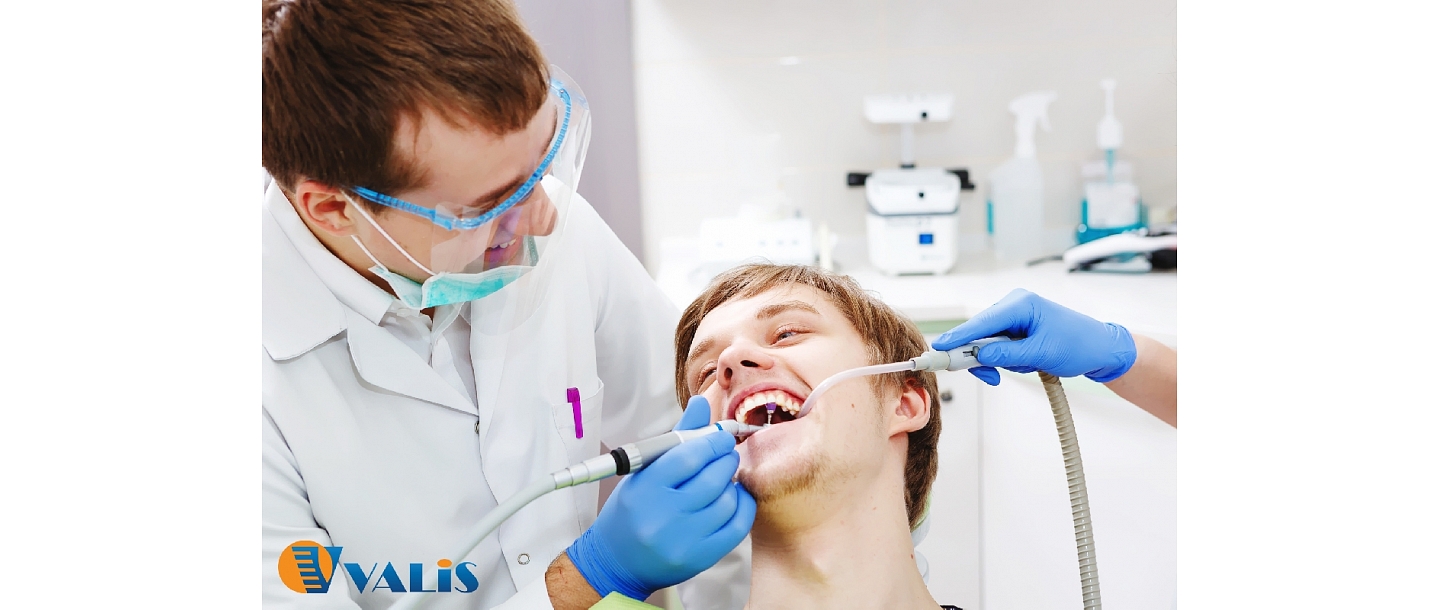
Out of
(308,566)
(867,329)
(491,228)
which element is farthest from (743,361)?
(308,566)

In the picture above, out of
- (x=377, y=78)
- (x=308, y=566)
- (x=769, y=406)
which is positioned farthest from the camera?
(x=769, y=406)

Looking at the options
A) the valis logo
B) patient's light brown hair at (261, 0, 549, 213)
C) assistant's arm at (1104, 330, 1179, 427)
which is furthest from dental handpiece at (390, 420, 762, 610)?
assistant's arm at (1104, 330, 1179, 427)

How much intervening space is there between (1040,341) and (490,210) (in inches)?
28.1

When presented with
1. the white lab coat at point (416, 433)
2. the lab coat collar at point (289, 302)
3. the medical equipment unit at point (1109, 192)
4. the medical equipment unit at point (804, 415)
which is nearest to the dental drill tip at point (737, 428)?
the medical equipment unit at point (804, 415)

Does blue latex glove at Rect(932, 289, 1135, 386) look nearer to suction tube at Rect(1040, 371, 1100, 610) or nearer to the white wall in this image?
suction tube at Rect(1040, 371, 1100, 610)

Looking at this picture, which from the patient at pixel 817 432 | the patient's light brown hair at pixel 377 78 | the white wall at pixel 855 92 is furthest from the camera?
the white wall at pixel 855 92

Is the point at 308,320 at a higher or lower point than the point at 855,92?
lower

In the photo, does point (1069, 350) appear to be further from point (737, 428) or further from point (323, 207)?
point (323, 207)

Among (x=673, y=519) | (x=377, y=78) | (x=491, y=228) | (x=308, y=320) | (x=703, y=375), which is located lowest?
(x=673, y=519)

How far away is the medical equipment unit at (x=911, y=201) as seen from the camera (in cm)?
121

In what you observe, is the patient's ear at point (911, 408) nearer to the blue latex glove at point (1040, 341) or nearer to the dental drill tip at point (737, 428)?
the blue latex glove at point (1040, 341)

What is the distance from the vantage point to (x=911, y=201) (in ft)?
4.00

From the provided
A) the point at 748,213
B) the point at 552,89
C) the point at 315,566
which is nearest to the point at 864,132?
the point at 748,213

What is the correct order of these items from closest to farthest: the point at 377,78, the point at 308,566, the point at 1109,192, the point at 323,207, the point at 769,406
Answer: the point at 377,78, the point at 323,207, the point at 308,566, the point at 769,406, the point at 1109,192
